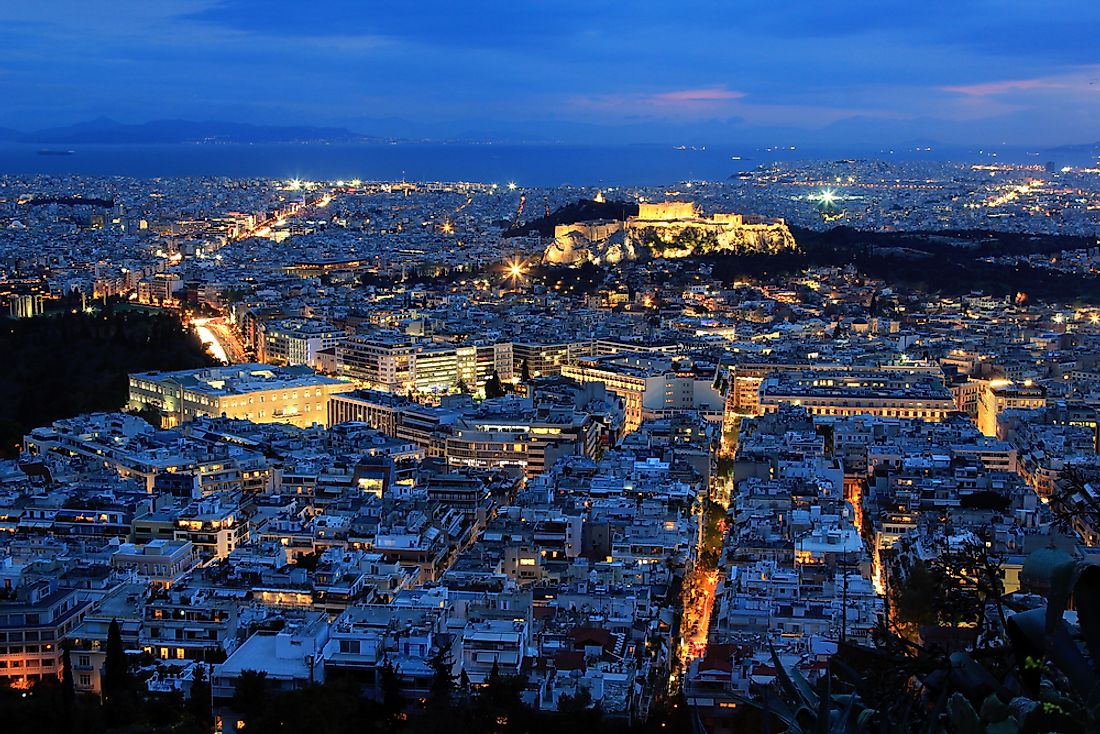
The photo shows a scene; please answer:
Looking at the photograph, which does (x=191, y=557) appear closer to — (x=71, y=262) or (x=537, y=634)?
(x=537, y=634)

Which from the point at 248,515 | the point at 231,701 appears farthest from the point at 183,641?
the point at 248,515

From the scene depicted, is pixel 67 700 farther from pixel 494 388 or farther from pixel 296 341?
pixel 296 341

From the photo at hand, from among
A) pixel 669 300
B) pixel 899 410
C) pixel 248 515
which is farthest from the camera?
pixel 669 300

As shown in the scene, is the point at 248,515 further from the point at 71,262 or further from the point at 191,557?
the point at 71,262

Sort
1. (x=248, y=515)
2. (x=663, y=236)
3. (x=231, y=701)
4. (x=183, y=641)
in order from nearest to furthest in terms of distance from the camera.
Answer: (x=231, y=701), (x=183, y=641), (x=248, y=515), (x=663, y=236)

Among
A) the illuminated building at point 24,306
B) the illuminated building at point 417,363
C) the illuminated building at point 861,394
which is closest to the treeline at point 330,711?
the illuminated building at point 861,394

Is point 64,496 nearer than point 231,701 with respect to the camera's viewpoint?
No
